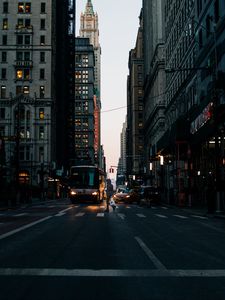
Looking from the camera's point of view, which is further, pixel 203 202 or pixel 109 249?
pixel 203 202

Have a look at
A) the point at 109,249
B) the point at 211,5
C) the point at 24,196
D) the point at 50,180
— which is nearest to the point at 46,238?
the point at 109,249

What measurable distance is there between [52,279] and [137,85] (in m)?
163

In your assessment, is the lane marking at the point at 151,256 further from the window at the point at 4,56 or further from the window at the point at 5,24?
the window at the point at 5,24

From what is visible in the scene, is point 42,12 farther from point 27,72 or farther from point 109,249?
point 109,249

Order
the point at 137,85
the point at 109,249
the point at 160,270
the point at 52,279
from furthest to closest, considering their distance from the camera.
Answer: the point at 137,85, the point at 109,249, the point at 160,270, the point at 52,279

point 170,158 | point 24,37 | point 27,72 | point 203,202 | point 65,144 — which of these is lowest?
point 203,202

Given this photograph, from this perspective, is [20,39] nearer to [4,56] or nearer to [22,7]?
[4,56]

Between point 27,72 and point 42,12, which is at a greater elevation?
point 42,12

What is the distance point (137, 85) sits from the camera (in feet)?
547

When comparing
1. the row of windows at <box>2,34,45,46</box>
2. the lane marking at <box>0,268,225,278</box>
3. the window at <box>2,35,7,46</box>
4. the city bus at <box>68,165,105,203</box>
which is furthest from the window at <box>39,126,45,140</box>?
the lane marking at <box>0,268,225,278</box>

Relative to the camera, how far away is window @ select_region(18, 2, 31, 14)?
8681cm

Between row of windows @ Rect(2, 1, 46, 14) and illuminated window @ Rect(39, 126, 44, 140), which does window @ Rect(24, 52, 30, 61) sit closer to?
row of windows @ Rect(2, 1, 46, 14)

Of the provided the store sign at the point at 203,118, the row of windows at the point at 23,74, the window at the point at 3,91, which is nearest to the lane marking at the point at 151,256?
the store sign at the point at 203,118

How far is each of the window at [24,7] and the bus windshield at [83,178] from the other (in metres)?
57.1
